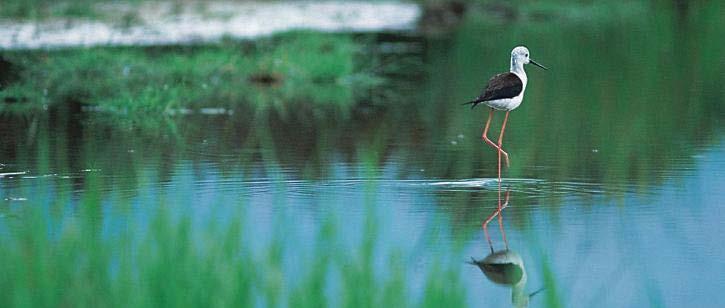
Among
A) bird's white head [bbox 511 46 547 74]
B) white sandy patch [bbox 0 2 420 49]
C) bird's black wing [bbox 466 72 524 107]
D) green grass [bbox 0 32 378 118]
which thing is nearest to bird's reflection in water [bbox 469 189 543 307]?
bird's black wing [bbox 466 72 524 107]

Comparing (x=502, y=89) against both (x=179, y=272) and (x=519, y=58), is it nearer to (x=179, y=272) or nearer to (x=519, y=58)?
(x=519, y=58)

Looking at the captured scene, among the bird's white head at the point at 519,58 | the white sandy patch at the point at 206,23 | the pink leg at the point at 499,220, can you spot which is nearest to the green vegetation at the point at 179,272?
the pink leg at the point at 499,220

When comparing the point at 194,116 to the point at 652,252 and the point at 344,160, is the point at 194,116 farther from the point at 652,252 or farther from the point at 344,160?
the point at 652,252

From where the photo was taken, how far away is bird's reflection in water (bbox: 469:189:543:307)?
6.52m

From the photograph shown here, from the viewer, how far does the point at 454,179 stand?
10188mm

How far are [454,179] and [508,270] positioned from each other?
3136 millimetres

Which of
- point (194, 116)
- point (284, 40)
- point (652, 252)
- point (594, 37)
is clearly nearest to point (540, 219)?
point (652, 252)

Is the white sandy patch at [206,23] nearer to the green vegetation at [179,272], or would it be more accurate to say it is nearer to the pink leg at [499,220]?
the pink leg at [499,220]

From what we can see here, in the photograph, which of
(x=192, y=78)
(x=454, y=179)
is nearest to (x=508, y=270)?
(x=454, y=179)

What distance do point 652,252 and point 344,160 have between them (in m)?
4.12

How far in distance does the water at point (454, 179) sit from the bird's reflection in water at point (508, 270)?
5 centimetres

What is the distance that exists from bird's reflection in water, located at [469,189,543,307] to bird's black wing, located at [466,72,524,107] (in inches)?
110

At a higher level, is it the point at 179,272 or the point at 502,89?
the point at 502,89

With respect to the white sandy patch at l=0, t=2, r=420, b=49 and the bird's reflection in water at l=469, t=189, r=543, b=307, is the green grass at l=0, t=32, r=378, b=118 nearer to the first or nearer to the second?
the white sandy patch at l=0, t=2, r=420, b=49
